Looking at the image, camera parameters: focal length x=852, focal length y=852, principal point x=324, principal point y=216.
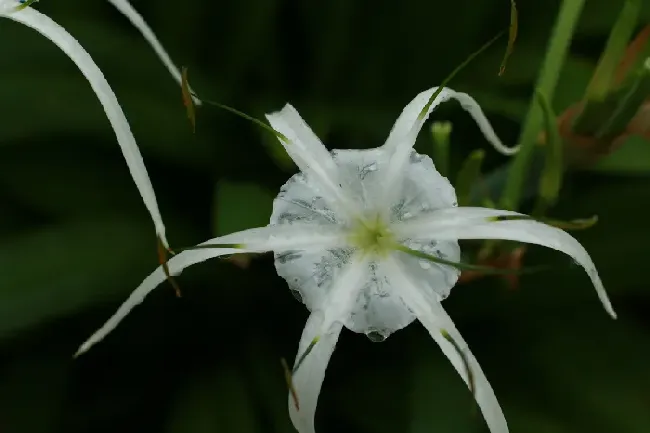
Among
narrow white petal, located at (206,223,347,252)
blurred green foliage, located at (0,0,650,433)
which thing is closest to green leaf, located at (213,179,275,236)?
blurred green foliage, located at (0,0,650,433)

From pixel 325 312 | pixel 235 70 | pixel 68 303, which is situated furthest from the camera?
pixel 235 70

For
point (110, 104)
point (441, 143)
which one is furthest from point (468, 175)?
point (110, 104)

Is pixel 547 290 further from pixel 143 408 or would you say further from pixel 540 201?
pixel 143 408

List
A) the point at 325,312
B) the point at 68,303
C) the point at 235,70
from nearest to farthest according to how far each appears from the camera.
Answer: the point at 325,312
the point at 68,303
the point at 235,70

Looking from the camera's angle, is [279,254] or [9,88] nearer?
[279,254]

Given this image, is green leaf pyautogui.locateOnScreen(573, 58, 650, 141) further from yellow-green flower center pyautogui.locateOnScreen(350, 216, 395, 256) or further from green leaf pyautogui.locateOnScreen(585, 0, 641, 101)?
yellow-green flower center pyautogui.locateOnScreen(350, 216, 395, 256)

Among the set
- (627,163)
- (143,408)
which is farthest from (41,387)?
(627,163)

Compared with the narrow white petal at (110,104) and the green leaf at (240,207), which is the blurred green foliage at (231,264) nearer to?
the green leaf at (240,207)
